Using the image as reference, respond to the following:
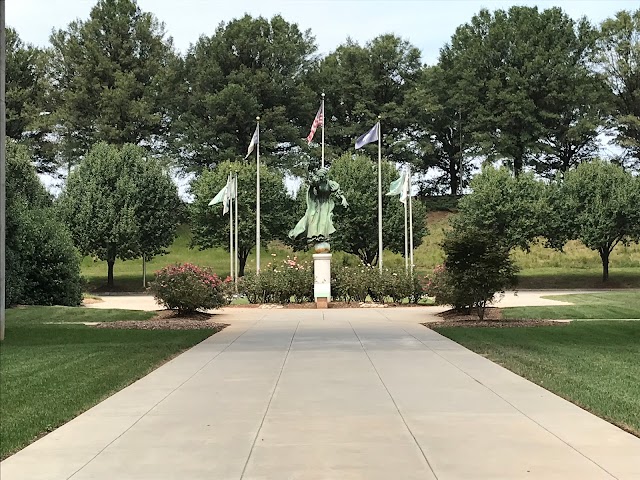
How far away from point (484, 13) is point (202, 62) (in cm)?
2921

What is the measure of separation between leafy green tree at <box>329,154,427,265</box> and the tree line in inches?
574

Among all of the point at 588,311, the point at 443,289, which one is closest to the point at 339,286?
the point at 443,289

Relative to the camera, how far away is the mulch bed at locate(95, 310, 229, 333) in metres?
19.0

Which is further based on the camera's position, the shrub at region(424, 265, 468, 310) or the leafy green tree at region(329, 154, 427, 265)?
the leafy green tree at region(329, 154, 427, 265)

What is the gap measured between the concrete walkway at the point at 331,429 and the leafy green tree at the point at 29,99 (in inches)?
2258

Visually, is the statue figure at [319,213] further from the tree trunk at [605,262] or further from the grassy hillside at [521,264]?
the tree trunk at [605,262]

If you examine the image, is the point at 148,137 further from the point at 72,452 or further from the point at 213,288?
the point at 72,452

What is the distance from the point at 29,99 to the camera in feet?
209

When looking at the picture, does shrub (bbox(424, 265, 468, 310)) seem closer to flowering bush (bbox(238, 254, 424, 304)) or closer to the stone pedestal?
flowering bush (bbox(238, 254, 424, 304))

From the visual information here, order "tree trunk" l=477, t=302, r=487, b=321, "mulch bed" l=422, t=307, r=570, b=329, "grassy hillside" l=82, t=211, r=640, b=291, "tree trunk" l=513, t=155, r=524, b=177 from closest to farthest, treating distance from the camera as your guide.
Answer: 1. "mulch bed" l=422, t=307, r=570, b=329
2. "tree trunk" l=477, t=302, r=487, b=321
3. "grassy hillside" l=82, t=211, r=640, b=291
4. "tree trunk" l=513, t=155, r=524, b=177

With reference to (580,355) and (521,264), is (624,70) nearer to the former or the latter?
(521,264)

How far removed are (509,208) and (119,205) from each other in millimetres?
25883

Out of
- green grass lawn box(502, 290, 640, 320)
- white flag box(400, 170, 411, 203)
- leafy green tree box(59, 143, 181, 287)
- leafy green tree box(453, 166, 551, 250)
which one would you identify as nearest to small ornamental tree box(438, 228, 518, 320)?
green grass lawn box(502, 290, 640, 320)

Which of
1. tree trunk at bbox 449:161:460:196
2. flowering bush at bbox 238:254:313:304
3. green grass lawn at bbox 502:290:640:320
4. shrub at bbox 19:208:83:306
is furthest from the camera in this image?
tree trunk at bbox 449:161:460:196
